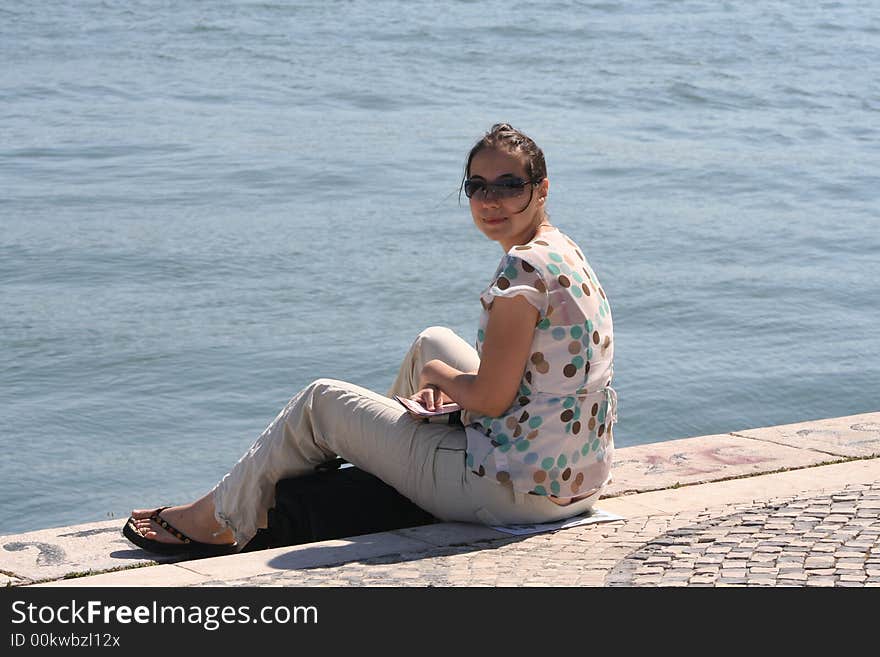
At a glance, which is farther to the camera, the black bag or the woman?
the black bag

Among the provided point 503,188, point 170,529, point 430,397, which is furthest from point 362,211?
point 503,188

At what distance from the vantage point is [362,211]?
1398 centimetres

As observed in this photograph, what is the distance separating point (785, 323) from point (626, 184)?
16.9 ft

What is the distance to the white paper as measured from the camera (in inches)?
170

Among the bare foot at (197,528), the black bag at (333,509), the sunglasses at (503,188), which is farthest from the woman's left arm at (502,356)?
the bare foot at (197,528)

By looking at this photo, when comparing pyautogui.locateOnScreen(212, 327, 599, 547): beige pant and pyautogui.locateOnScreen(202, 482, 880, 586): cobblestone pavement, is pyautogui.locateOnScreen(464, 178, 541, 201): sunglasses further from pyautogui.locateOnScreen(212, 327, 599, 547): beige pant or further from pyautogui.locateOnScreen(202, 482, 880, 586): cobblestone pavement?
pyautogui.locateOnScreen(202, 482, 880, 586): cobblestone pavement

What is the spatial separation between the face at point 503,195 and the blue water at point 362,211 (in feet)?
11.0

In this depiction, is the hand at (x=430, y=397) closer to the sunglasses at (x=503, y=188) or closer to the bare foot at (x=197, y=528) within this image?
the sunglasses at (x=503, y=188)

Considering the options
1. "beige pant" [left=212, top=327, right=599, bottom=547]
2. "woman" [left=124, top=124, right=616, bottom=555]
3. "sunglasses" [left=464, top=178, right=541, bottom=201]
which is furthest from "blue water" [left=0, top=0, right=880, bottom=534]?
"sunglasses" [left=464, top=178, right=541, bottom=201]

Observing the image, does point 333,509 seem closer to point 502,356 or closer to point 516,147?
point 502,356

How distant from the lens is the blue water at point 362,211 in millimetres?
8859

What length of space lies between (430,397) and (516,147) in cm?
76
